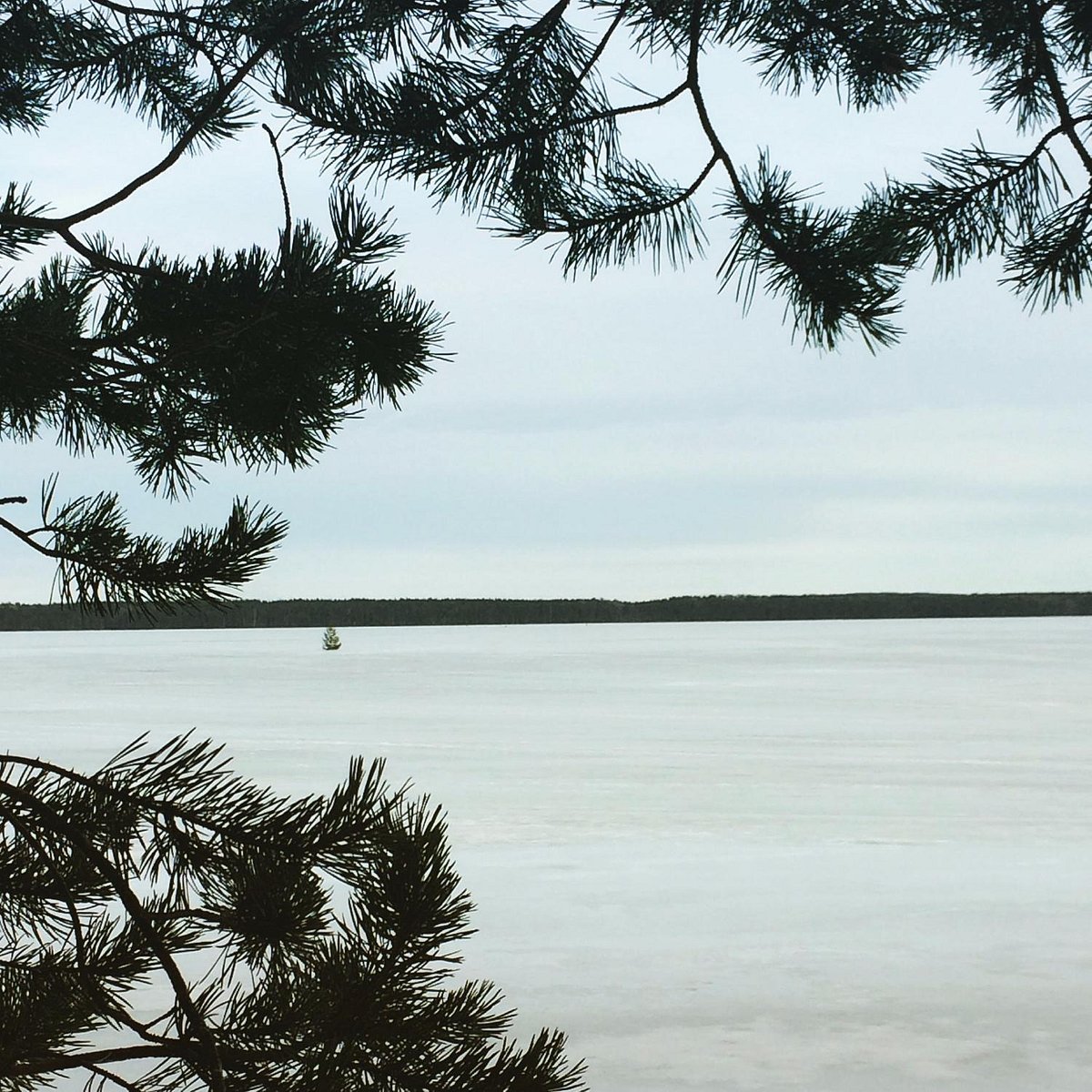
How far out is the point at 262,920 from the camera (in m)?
1.90

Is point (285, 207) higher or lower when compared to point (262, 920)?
higher

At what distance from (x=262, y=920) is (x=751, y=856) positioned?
4.82 metres

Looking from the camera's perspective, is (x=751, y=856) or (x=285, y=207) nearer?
(x=285, y=207)

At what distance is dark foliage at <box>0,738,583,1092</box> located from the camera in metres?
1.89

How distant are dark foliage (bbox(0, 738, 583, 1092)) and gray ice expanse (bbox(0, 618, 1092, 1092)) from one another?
1768 millimetres

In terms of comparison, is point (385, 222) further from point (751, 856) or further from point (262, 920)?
point (751, 856)

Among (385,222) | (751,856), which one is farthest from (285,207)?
(751,856)

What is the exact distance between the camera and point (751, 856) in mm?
6469

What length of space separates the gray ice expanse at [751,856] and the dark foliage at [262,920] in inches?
69.6

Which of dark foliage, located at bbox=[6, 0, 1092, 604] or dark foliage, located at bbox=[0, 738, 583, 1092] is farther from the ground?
dark foliage, located at bbox=[6, 0, 1092, 604]

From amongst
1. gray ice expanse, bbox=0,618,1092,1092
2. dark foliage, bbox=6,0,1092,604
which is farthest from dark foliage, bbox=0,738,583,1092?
gray ice expanse, bbox=0,618,1092,1092

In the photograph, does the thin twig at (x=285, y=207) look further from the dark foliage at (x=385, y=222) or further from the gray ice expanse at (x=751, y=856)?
the gray ice expanse at (x=751, y=856)

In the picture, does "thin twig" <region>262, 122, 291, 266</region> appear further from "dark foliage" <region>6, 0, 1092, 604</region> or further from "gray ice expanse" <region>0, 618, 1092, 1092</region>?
"gray ice expanse" <region>0, 618, 1092, 1092</region>

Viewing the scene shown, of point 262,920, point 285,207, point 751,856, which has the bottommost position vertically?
point 262,920
